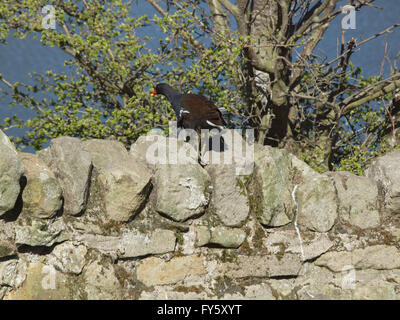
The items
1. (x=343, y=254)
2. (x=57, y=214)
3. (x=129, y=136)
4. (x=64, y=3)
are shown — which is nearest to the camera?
(x=57, y=214)

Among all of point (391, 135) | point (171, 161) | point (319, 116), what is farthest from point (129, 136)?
point (391, 135)

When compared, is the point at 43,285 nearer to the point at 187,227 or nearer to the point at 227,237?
the point at 187,227

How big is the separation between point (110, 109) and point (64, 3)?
4.50ft

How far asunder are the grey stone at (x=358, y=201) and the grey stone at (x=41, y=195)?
2.00 meters

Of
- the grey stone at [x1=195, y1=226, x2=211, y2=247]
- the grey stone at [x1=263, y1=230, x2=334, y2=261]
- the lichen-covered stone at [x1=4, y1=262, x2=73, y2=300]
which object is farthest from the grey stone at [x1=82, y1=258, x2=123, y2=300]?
the grey stone at [x1=263, y1=230, x2=334, y2=261]

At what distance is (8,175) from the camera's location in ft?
8.89

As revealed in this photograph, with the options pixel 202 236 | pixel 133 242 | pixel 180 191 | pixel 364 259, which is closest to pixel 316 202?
pixel 364 259

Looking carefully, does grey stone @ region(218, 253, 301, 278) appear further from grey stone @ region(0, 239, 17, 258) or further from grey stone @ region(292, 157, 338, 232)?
A: grey stone @ region(0, 239, 17, 258)

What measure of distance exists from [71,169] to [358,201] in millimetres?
2067

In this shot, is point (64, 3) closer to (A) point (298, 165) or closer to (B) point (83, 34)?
(B) point (83, 34)

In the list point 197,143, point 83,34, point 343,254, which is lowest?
point 343,254

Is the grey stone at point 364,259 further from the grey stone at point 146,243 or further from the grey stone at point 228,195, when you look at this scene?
the grey stone at point 146,243

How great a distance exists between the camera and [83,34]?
5.51 meters

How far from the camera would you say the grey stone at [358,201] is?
3.62 metres
